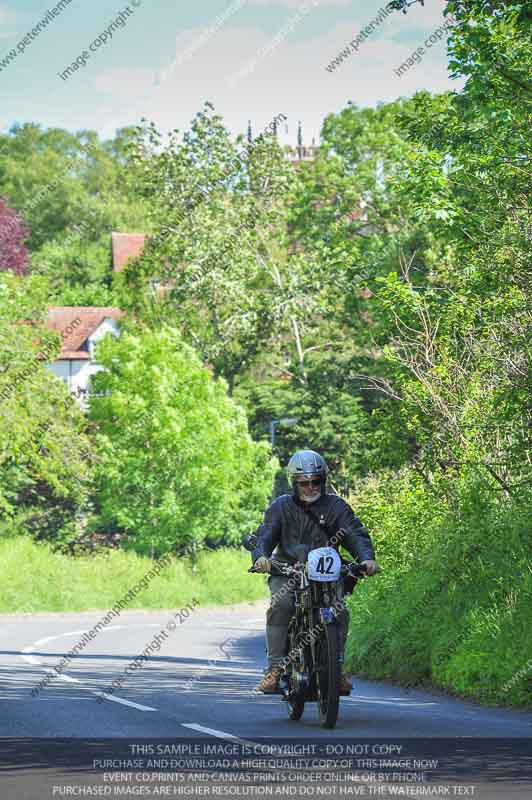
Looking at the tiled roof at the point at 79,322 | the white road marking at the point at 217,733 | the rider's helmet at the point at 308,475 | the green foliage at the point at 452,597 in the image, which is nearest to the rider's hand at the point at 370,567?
the rider's helmet at the point at 308,475

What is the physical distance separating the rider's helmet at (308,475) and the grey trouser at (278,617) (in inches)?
25.9

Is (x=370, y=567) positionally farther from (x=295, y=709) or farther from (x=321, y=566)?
(x=295, y=709)

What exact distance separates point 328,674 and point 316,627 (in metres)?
0.45

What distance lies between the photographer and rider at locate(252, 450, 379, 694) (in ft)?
38.1

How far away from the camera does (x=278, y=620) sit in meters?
11.9

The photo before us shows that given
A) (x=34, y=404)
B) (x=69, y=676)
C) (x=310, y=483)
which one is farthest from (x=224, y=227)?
(x=310, y=483)

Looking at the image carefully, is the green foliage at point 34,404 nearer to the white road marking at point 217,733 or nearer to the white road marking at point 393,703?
the white road marking at point 393,703

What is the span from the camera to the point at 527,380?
16031 mm

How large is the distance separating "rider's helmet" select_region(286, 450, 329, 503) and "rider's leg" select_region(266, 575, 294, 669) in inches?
26.8

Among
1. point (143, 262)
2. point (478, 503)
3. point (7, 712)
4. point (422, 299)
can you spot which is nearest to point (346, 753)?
point (7, 712)

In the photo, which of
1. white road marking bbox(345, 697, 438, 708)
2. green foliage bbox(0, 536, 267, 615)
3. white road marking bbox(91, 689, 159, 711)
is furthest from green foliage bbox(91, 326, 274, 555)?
white road marking bbox(345, 697, 438, 708)

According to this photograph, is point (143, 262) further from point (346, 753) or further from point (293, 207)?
point (346, 753)

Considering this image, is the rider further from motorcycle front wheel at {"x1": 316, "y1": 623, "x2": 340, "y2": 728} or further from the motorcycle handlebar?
motorcycle front wheel at {"x1": 316, "y1": 623, "x2": 340, "y2": 728}

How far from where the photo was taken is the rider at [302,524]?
38.1 feet
